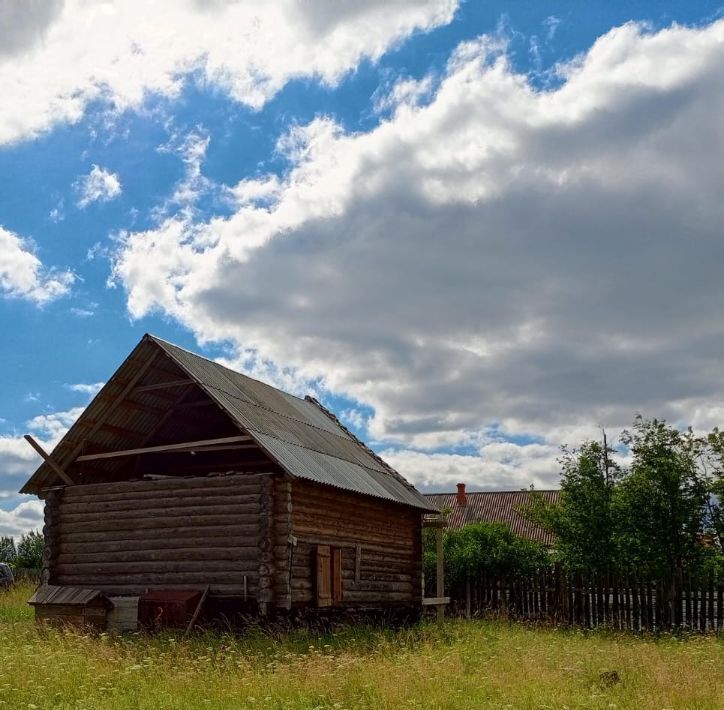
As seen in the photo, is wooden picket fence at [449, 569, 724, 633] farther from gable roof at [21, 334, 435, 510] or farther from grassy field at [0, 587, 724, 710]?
grassy field at [0, 587, 724, 710]

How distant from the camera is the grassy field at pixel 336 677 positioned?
11.4 m

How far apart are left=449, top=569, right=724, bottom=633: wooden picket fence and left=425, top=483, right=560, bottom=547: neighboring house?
824 inches

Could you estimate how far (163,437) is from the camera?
22.8 m

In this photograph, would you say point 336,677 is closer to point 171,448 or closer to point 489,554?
point 171,448

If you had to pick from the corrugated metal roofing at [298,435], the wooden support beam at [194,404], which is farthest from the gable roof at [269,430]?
the wooden support beam at [194,404]

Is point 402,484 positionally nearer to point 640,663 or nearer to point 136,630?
point 136,630

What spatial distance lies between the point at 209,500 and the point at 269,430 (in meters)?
1.97

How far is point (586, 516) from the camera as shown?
27.8 metres

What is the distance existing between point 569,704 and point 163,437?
44.6ft

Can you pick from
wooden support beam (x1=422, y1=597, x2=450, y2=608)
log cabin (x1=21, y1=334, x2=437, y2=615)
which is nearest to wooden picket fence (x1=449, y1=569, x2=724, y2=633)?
wooden support beam (x1=422, y1=597, x2=450, y2=608)

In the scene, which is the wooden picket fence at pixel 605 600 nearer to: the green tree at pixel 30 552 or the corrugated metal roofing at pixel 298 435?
the corrugated metal roofing at pixel 298 435

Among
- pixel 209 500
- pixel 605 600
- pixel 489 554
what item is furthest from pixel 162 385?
pixel 605 600

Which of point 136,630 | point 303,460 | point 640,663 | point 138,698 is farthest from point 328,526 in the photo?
point 138,698

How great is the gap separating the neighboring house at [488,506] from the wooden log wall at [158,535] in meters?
29.4
